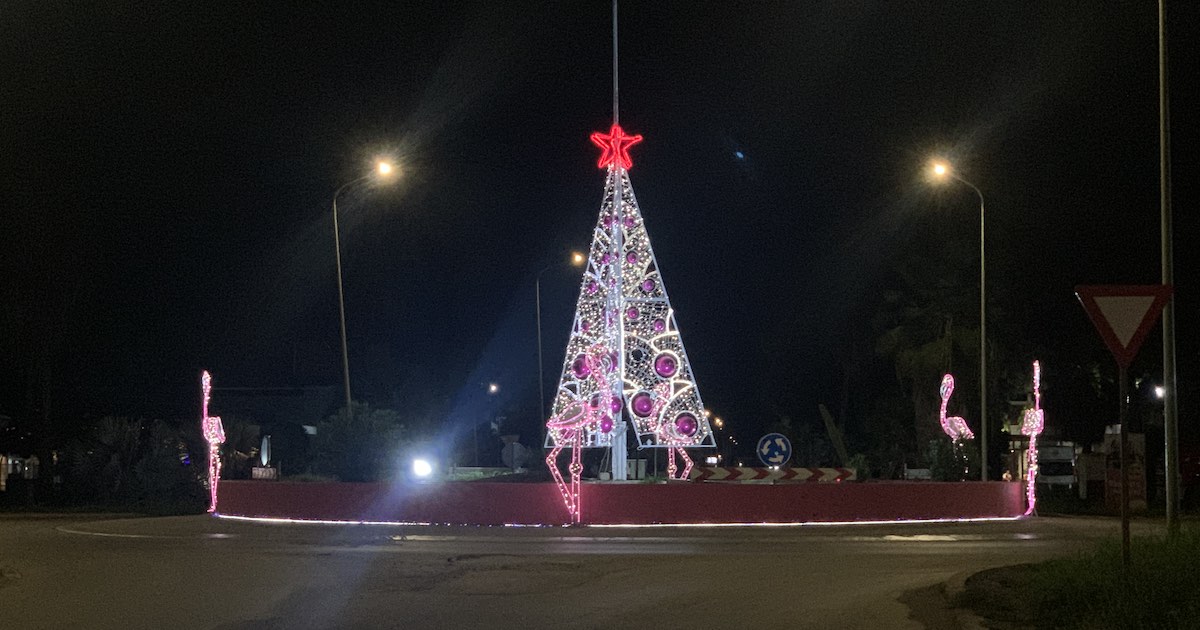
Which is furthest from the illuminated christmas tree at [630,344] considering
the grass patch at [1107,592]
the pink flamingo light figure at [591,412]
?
the grass patch at [1107,592]

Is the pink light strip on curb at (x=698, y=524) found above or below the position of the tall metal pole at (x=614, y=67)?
below

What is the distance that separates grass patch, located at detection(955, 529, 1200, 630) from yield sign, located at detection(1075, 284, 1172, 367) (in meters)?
1.86

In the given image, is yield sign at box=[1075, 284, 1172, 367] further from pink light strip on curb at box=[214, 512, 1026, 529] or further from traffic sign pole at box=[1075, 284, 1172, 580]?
pink light strip on curb at box=[214, 512, 1026, 529]

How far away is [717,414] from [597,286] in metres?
40.8

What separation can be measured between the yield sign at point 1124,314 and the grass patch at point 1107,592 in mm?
1859

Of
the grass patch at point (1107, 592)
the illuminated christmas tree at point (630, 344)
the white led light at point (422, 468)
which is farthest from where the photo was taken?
the white led light at point (422, 468)

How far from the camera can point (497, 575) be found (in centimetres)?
1705

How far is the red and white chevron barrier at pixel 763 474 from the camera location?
95.7 feet

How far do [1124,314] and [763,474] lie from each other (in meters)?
18.2

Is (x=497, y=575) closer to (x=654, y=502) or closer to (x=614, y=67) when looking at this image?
(x=654, y=502)

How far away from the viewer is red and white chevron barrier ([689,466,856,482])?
2917 centimetres

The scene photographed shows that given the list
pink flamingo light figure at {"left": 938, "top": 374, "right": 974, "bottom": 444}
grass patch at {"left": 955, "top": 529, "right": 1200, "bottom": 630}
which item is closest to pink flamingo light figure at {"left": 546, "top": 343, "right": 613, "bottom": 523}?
pink flamingo light figure at {"left": 938, "top": 374, "right": 974, "bottom": 444}

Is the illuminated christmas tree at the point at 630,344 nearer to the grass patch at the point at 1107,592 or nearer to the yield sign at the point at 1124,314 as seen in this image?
the grass patch at the point at 1107,592

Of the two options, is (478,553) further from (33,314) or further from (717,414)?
(717,414)
